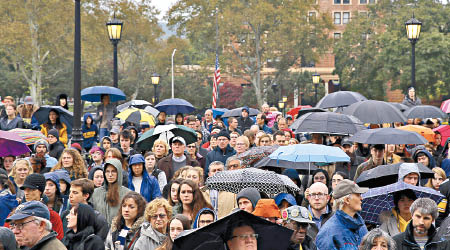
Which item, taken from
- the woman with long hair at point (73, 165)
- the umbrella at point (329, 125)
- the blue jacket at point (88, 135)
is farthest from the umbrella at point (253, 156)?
the blue jacket at point (88, 135)

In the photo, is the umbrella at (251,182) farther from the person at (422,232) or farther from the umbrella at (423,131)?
the umbrella at (423,131)

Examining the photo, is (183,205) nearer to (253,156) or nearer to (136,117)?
(253,156)

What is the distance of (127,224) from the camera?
9.09 meters

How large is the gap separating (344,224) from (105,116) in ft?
41.4

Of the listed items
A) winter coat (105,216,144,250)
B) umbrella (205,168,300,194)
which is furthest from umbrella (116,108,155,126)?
winter coat (105,216,144,250)

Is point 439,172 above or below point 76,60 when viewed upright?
below

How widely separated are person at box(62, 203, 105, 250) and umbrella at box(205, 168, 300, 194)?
1915 millimetres

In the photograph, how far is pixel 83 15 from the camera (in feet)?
210

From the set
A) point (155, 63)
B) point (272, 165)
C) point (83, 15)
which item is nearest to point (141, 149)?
point (272, 165)

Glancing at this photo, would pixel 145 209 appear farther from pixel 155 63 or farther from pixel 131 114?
pixel 155 63

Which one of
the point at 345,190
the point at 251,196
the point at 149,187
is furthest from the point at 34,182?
the point at 345,190

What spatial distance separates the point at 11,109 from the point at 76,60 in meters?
1.84

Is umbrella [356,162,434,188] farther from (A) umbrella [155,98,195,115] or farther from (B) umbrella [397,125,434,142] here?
(A) umbrella [155,98,195,115]

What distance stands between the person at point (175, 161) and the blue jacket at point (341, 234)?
5700 millimetres
